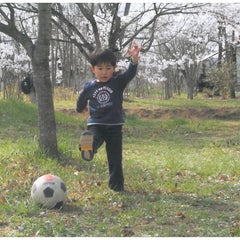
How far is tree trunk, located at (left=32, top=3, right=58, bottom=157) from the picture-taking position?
723 cm

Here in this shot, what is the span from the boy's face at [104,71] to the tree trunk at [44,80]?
80.6 inches

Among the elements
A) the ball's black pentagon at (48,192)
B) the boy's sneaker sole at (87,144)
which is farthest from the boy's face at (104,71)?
the ball's black pentagon at (48,192)

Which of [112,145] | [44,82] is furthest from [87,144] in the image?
[44,82]

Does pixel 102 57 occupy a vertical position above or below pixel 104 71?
above

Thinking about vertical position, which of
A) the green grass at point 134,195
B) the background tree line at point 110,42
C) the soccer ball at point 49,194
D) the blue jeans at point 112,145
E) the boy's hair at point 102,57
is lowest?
the green grass at point 134,195

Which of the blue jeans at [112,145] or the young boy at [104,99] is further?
the blue jeans at [112,145]

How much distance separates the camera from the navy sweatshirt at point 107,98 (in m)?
5.32

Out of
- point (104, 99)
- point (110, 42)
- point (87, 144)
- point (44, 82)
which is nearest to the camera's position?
point (87, 144)

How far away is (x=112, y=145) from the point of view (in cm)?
555

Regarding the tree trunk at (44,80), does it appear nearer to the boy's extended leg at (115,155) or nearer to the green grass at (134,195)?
the green grass at (134,195)

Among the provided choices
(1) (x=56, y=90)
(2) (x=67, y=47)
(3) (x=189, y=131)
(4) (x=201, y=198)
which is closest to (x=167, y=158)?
(4) (x=201, y=198)

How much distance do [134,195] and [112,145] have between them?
67cm

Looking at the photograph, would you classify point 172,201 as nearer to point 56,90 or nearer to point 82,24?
point 82,24

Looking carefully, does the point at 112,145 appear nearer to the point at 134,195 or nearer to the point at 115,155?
the point at 115,155
